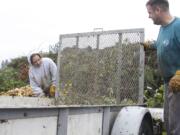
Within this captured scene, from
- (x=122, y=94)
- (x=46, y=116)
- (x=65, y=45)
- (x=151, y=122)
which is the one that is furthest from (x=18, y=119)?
(x=65, y=45)

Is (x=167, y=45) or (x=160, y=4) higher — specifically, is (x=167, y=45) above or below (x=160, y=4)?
below

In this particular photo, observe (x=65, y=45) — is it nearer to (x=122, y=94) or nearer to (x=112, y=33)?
(x=112, y=33)

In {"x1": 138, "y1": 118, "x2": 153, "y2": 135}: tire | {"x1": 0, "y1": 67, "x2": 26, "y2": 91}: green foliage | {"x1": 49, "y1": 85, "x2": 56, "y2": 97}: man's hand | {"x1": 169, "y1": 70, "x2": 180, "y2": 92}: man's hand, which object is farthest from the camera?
{"x1": 0, "y1": 67, "x2": 26, "y2": 91}: green foliage

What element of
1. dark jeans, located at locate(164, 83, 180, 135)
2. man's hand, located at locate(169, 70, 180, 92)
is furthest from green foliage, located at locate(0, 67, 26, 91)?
man's hand, located at locate(169, 70, 180, 92)

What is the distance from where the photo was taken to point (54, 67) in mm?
8250

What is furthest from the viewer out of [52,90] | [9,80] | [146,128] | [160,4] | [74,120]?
[9,80]

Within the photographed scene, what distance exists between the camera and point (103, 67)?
6.75 m

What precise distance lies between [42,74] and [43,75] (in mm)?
27

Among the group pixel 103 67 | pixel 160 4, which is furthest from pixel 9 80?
pixel 160 4

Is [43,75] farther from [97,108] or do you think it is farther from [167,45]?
[167,45]

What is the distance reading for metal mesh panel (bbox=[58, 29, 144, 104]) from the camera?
6.30 metres

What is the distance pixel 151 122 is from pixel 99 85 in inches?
61.1

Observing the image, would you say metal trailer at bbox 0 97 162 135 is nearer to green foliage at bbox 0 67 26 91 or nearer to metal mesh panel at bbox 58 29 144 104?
metal mesh panel at bbox 58 29 144 104

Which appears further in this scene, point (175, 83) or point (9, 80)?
point (9, 80)
